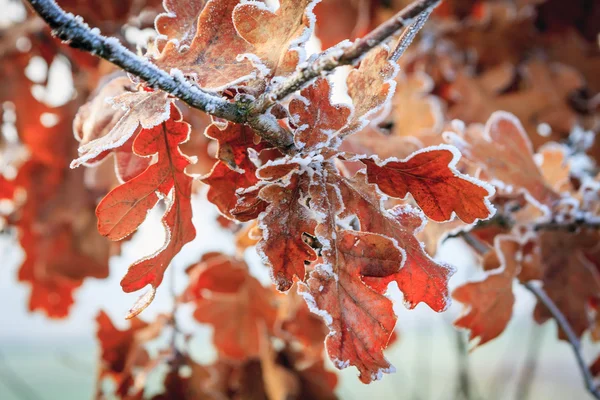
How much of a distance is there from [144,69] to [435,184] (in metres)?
0.24

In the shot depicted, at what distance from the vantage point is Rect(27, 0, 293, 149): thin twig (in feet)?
1.01

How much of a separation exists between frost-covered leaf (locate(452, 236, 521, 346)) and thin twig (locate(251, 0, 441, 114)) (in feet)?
1.28

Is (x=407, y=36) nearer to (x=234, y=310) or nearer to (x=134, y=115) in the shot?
(x=134, y=115)

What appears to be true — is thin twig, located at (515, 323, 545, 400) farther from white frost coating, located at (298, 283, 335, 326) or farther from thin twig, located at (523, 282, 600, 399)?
white frost coating, located at (298, 283, 335, 326)

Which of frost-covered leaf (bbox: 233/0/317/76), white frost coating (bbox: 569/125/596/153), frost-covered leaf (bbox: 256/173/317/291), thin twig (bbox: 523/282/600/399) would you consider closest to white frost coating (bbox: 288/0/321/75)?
frost-covered leaf (bbox: 233/0/317/76)

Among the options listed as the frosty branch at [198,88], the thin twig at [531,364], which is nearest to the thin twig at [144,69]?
the frosty branch at [198,88]

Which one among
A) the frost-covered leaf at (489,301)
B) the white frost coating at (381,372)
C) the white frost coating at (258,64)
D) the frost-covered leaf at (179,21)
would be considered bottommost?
the frost-covered leaf at (489,301)

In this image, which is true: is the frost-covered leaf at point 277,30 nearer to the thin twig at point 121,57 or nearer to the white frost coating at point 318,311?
the thin twig at point 121,57

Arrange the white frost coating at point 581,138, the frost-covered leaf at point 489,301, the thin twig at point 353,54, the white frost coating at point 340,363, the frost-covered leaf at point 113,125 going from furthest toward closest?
the white frost coating at point 581,138 < the frost-covered leaf at point 489,301 < the frost-covered leaf at point 113,125 < the white frost coating at point 340,363 < the thin twig at point 353,54

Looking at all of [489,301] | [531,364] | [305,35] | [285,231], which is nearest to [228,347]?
[489,301]

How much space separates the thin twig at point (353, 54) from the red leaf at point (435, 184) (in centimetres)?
11

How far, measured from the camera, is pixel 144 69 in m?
0.34

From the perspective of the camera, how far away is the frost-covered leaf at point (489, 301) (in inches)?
24.8

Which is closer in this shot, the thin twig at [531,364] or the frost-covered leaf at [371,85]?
the frost-covered leaf at [371,85]
